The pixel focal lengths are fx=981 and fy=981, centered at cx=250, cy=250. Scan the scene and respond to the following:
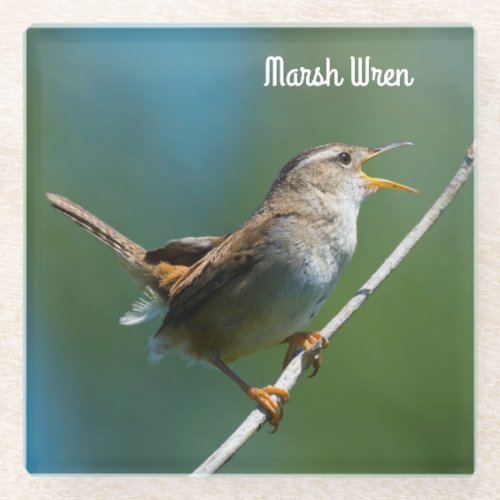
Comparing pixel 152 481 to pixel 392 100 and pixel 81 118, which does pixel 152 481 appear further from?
pixel 392 100

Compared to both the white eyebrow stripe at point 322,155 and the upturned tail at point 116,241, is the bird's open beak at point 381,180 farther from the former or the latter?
the upturned tail at point 116,241

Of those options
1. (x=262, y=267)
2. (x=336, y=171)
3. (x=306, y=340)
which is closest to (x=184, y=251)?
(x=262, y=267)

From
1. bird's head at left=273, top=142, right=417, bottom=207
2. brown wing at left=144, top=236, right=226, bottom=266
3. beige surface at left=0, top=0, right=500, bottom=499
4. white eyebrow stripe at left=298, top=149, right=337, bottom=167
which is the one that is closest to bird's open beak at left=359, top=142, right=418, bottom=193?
bird's head at left=273, top=142, right=417, bottom=207

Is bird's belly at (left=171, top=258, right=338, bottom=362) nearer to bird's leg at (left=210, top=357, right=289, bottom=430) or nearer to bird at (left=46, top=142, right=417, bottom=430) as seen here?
bird at (left=46, top=142, right=417, bottom=430)

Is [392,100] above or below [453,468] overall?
above

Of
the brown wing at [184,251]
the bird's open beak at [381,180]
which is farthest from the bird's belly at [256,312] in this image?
the bird's open beak at [381,180]

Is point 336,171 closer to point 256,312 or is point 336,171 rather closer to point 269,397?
point 256,312
